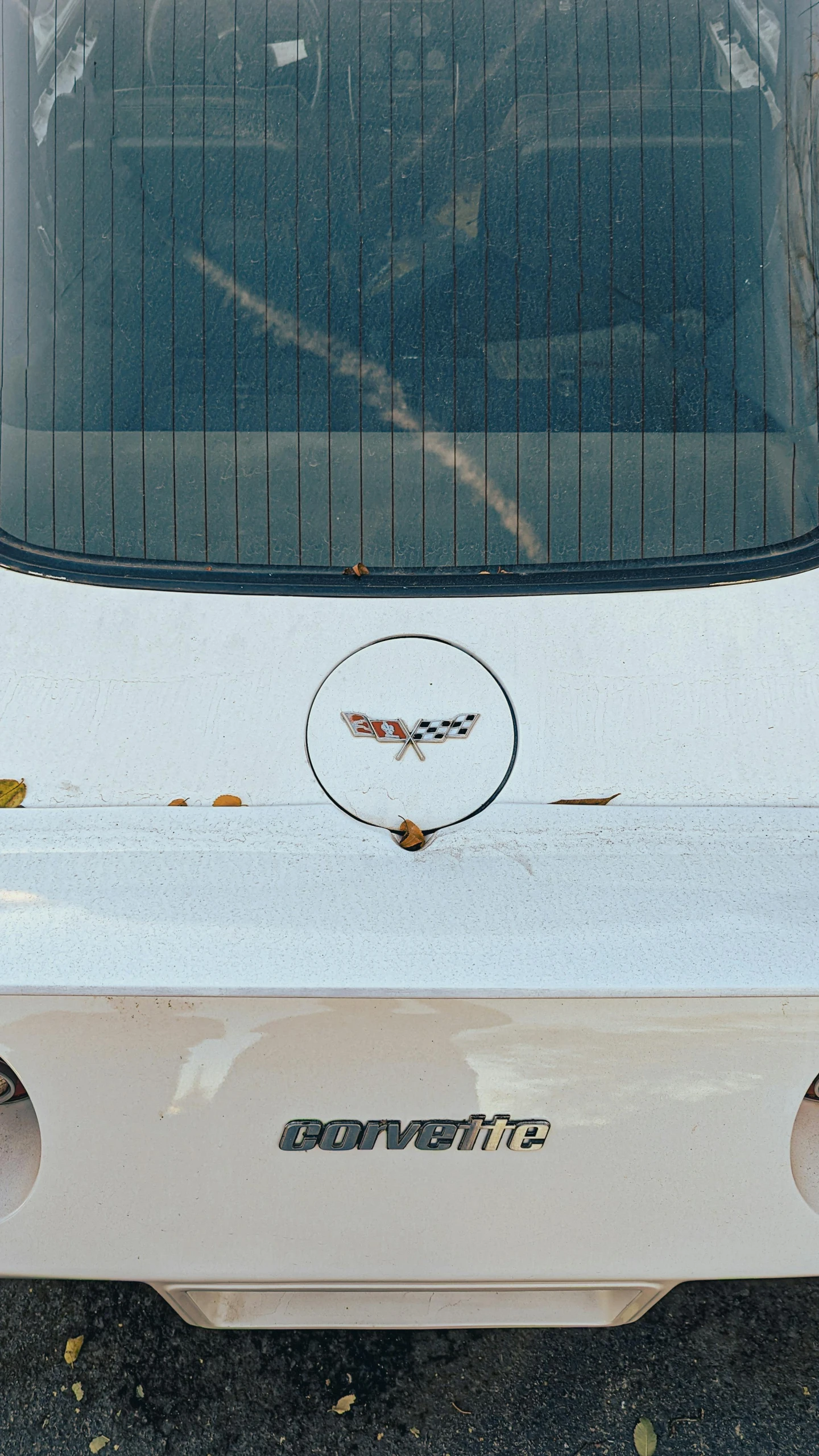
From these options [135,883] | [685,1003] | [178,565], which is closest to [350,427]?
[178,565]

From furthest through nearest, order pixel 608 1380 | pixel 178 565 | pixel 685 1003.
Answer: pixel 608 1380 → pixel 178 565 → pixel 685 1003

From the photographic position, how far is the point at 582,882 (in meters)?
1.19

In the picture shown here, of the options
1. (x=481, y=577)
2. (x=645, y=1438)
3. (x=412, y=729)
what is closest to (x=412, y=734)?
(x=412, y=729)

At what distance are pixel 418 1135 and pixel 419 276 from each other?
4.25ft

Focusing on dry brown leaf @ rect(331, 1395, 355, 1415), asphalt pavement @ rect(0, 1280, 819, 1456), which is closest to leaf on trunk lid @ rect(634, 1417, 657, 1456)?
asphalt pavement @ rect(0, 1280, 819, 1456)

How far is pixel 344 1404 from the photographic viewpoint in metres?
1.81

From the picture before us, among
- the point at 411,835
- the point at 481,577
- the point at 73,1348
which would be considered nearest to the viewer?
the point at 411,835

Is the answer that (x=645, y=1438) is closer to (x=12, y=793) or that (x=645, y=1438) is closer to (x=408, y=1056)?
(x=408, y=1056)

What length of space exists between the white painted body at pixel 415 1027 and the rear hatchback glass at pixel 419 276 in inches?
16.2

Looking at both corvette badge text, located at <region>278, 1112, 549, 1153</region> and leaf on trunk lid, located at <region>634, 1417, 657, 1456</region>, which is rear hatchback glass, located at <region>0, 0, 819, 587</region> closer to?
corvette badge text, located at <region>278, 1112, 549, 1153</region>

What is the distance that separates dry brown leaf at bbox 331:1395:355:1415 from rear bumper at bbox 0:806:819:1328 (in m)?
0.77

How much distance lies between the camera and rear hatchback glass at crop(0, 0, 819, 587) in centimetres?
150

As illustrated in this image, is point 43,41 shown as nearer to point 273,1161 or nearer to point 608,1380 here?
point 273,1161

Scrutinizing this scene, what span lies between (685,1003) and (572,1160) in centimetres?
25
